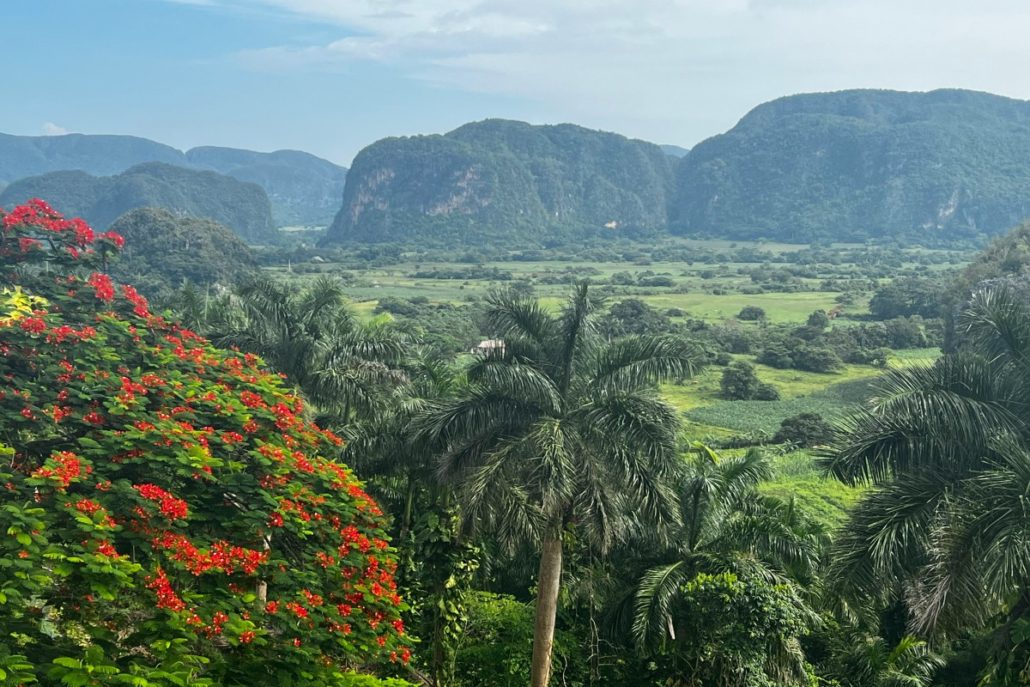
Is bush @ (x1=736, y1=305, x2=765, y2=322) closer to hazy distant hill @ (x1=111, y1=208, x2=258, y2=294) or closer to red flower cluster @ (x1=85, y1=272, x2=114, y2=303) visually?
hazy distant hill @ (x1=111, y1=208, x2=258, y2=294)

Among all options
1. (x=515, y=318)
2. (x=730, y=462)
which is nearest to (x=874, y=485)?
(x=730, y=462)

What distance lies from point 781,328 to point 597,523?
61.8 metres

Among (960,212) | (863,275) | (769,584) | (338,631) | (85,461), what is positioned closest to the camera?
(338,631)

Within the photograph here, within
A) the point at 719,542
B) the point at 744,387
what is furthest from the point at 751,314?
the point at 719,542

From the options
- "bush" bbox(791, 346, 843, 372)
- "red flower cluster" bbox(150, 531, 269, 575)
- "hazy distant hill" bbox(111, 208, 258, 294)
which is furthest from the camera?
"hazy distant hill" bbox(111, 208, 258, 294)

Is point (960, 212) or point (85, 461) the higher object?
point (960, 212)

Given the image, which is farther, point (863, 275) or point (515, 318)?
point (863, 275)

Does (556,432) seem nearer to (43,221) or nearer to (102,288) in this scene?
(102,288)

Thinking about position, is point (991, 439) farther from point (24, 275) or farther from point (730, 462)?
point (24, 275)

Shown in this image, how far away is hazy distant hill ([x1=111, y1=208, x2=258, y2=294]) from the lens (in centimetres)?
8944

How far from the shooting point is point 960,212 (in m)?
197

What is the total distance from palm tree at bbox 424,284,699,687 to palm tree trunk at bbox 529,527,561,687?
0.01 m

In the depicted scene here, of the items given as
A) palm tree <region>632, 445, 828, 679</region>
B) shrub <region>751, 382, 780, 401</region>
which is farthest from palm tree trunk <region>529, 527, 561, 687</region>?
Answer: shrub <region>751, 382, 780, 401</region>

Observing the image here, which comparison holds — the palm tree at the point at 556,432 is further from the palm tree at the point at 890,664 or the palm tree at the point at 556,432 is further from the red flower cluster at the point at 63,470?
the red flower cluster at the point at 63,470
